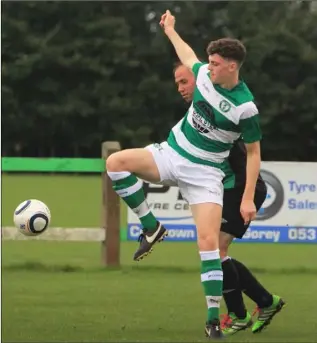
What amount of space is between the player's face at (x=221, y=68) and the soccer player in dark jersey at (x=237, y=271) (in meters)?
0.46

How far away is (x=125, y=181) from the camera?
6.95 metres

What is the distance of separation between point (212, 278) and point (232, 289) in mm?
729

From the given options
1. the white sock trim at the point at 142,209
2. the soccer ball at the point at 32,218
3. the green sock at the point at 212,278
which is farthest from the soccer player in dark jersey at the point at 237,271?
the soccer ball at the point at 32,218

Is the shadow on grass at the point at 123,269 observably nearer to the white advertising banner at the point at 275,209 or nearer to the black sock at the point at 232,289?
the white advertising banner at the point at 275,209

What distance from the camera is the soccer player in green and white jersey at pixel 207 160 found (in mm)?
6707

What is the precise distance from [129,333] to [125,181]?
41.5 inches

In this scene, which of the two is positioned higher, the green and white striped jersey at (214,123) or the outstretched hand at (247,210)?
the green and white striped jersey at (214,123)

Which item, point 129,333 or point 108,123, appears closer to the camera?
point 129,333

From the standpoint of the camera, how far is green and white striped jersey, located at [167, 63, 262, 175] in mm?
6707

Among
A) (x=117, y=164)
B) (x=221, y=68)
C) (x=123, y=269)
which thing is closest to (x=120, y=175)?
(x=117, y=164)

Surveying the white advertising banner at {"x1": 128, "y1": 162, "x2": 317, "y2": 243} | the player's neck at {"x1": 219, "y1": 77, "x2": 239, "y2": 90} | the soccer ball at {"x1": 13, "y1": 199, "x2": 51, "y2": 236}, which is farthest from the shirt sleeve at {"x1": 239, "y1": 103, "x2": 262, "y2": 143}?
the white advertising banner at {"x1": 128, "y1": 162, "x2": 317, "y2": 243}

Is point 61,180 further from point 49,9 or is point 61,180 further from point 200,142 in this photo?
point 200,142

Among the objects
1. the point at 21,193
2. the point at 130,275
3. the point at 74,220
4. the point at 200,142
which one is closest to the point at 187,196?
the point at 200,142

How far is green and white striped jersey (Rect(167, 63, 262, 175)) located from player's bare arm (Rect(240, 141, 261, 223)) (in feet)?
0.24
